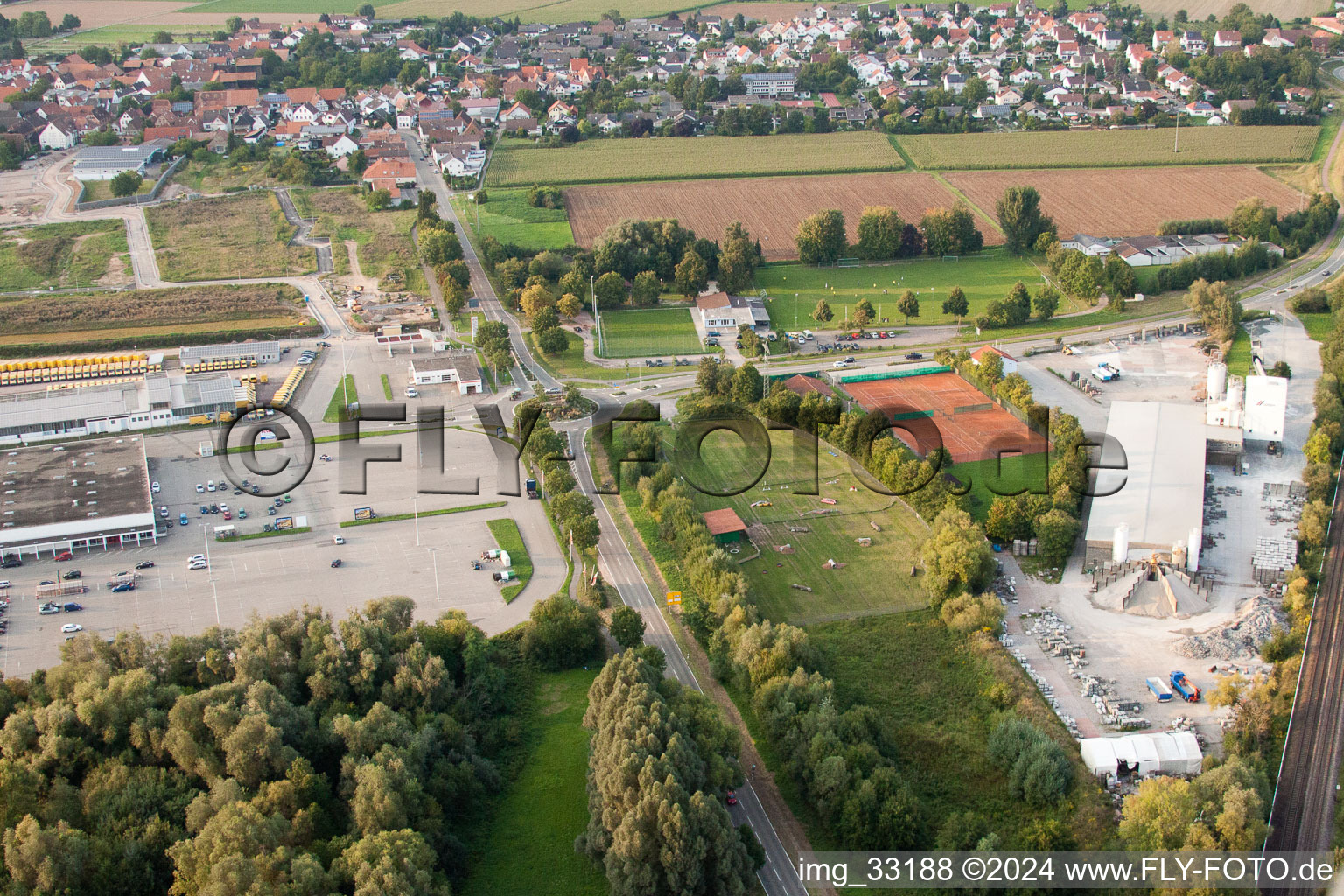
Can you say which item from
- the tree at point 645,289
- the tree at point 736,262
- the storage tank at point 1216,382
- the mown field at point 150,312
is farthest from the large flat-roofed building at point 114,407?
the storage tank at point 1216,382

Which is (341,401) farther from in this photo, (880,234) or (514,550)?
(880,234)

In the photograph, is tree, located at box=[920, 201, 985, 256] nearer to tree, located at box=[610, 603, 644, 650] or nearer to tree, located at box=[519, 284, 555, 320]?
tree, located at box=[519, 284, 555, 320]

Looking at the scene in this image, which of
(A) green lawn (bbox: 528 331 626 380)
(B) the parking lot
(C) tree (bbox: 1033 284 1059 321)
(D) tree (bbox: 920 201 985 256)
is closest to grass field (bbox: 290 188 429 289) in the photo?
(A) green lawn (bbox: 528 331 626 380)

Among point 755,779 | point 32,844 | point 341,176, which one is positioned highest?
point 341,176

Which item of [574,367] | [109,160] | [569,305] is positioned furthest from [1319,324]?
[109,160]

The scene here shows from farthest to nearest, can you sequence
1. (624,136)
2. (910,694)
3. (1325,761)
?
(624,136)
(910,694)
(1325,761)

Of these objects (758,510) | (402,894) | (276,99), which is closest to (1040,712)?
(758,510)

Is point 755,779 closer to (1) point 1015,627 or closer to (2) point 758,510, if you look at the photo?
(1) point 1015,627
